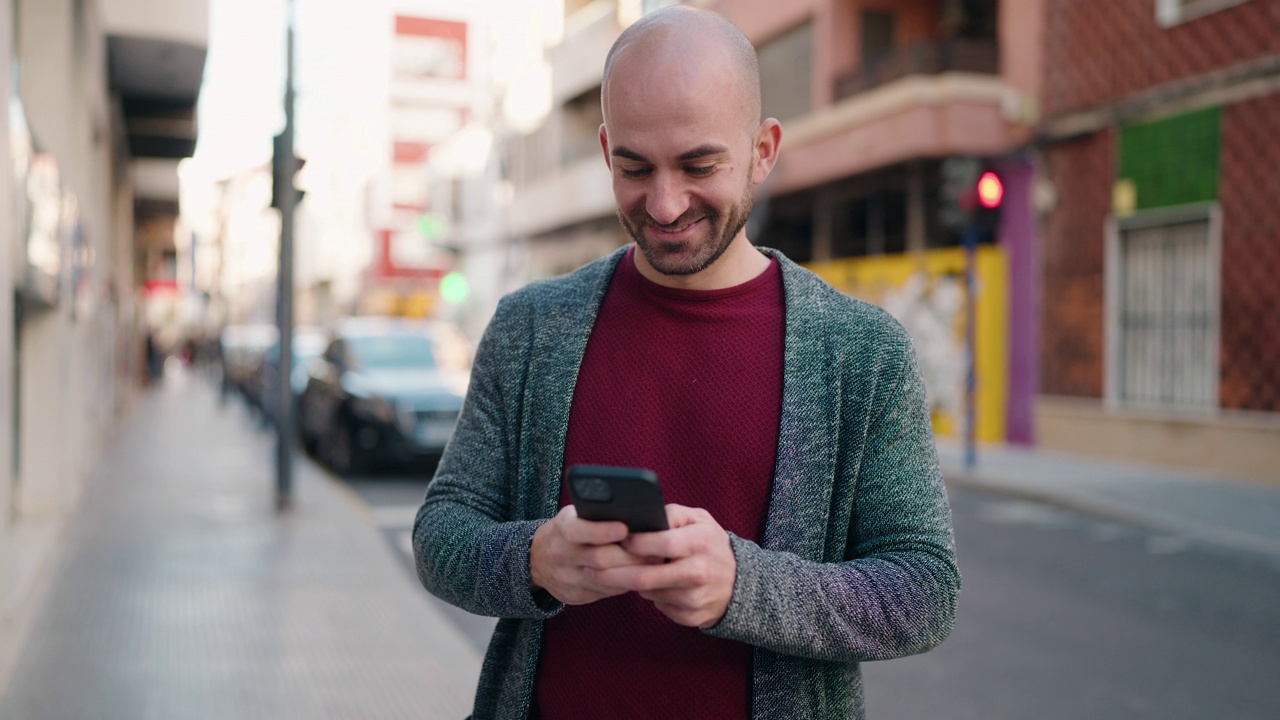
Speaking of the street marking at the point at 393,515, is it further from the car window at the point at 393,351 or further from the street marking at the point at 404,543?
the car window at the point at 393,351

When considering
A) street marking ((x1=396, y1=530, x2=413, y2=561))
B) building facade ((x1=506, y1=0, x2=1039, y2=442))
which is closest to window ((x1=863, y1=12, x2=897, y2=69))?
building facade ((x1=506, y1=0, x2=1039, y2=442))

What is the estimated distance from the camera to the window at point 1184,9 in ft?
43.9

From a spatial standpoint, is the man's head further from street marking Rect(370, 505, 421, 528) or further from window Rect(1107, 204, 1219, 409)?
window Rect(1107, 204, 1219, 409)

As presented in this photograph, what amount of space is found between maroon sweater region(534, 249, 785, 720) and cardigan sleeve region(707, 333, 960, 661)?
133 millimetres

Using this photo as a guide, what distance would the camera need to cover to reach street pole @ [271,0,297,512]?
34.0ft

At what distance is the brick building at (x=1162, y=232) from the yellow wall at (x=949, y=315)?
121cm

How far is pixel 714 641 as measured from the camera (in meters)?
1.74

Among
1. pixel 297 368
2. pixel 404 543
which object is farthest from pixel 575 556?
pixel 297 368

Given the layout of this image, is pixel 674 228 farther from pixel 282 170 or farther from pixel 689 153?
pixel 282 170

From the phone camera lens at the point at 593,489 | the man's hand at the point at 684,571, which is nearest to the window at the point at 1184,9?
the man's hand at the point at 684,571

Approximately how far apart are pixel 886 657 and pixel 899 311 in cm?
1832

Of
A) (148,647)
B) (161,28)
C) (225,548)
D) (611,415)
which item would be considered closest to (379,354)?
(161,28)

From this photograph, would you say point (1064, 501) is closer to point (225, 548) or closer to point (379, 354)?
point (225, 548)

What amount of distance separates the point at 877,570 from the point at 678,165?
598 mm
